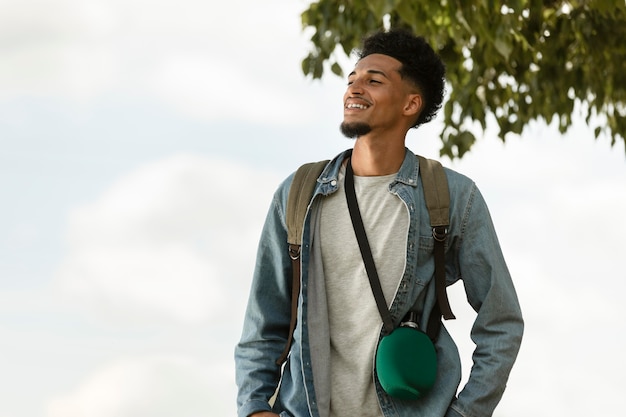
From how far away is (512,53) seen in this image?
1200 cm

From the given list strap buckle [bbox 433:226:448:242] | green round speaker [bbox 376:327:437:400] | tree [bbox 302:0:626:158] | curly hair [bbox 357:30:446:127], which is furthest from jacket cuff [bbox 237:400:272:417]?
tree [bbox 302:0:626:158]

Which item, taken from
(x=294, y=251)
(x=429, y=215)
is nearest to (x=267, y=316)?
(x=294, y=251)

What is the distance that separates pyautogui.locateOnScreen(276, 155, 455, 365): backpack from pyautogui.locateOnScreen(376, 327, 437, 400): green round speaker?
128 millimetres

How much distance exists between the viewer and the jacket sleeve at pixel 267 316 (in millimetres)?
4059

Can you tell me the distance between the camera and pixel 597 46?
11.9 m

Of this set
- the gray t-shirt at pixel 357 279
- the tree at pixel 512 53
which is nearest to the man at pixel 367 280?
the gray t-shirt at pixel 357 279

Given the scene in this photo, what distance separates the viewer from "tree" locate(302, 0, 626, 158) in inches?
383

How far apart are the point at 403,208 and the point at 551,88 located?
8.90 m

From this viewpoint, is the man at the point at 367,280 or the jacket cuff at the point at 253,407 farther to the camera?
the jacket cuff at the point at 253,407

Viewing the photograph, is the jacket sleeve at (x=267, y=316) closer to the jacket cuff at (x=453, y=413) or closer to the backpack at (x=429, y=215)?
the backpack at (x=429, y=215)

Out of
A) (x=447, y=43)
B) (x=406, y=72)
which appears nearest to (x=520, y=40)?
(x=447, y=43)

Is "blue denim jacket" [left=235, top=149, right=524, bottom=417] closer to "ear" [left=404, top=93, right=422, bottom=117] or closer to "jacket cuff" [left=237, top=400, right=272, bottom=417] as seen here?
"jacket cuff" [left=237, top=400, right=272, bottom=417]

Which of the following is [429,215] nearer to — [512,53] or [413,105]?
[413,105]

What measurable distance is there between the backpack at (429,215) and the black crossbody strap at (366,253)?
15 centimetres
